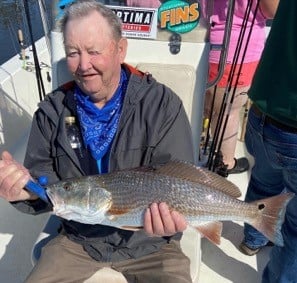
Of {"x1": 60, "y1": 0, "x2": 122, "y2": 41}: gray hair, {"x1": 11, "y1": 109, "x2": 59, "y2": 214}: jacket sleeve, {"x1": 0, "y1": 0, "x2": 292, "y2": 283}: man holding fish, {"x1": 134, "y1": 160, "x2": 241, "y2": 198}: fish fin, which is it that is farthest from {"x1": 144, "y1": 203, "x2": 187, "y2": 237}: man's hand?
{"x1": 60, "y1": 0, "x2": 122, "y2": 41}: gray hair

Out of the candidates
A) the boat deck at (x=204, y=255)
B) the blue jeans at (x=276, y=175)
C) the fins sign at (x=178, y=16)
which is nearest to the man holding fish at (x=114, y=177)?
the blue jeans at (x=276, y=175)

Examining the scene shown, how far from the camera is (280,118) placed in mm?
1649

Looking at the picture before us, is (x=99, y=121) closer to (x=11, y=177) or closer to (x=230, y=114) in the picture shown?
(x=11, y=177)

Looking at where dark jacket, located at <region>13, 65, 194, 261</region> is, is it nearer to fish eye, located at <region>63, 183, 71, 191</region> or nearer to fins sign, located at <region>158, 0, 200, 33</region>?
fish eye, located at <region>63, 183, 71, 191</region>

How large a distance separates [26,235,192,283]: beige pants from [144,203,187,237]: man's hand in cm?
36

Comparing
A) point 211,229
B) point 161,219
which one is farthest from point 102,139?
point 211,229

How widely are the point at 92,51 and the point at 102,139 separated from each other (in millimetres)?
418

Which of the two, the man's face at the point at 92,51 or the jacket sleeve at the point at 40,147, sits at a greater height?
the man's face at the point at 92,51

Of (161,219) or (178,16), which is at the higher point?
(178,16)

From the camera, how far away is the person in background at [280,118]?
5.17 ft

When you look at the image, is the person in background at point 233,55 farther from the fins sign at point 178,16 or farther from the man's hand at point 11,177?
the man's hand at point 11,177

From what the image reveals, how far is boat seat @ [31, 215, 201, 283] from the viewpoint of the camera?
1967 millimetres

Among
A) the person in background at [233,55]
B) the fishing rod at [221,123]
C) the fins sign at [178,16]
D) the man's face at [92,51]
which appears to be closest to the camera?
the man's face at [92,51]

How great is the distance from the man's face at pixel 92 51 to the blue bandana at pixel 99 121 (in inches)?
3.6
